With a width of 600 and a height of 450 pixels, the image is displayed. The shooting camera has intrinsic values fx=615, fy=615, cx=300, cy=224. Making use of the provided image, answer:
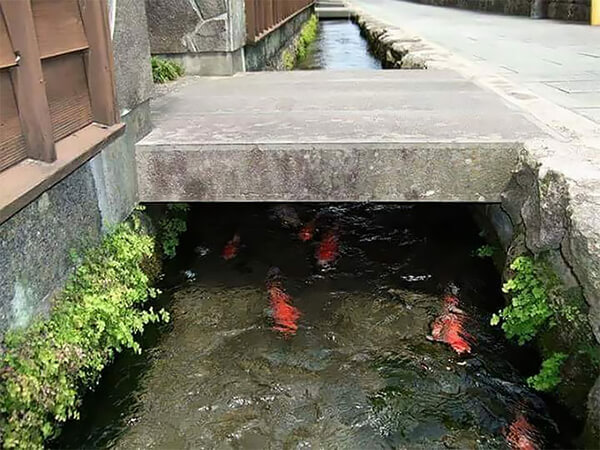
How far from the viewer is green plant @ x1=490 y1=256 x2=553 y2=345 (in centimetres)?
328

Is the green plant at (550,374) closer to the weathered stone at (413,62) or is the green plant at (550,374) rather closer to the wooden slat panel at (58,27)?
the wooden slat panel at (58,27)

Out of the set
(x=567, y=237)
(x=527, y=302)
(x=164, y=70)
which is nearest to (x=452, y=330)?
(x=527, y=302)

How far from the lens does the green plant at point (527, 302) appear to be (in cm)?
328

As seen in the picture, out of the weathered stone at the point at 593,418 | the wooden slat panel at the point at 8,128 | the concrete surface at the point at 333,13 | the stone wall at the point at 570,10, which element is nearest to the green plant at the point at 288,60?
the stone wall at the point at 570,10

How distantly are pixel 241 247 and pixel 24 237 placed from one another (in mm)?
2726

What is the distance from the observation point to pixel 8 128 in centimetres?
260

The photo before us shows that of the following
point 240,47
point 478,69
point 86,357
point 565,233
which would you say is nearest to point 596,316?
point 565,233

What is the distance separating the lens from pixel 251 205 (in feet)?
20.5

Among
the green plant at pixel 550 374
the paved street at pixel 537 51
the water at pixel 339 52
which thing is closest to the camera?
the green plant at pixel 550 374

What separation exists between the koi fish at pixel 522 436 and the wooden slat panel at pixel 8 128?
271cm

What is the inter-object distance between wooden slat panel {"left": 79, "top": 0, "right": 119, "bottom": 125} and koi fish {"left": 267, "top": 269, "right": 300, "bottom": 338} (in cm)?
167

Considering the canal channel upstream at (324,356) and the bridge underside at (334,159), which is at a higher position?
the bridge underside at (334,159)

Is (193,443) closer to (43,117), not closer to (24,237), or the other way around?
(24,237)

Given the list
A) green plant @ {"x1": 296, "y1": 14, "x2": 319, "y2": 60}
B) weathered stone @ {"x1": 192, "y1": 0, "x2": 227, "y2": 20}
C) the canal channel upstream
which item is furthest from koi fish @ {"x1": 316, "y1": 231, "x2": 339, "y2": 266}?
green plant @ {"x1": 296, "y1": 14, "x2": 319, "y2": 60}
